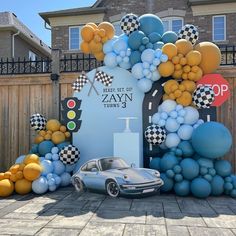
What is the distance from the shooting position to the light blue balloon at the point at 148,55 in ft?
24.5

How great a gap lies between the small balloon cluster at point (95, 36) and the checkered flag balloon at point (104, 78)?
0.56 meters

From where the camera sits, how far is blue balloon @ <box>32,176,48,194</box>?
7.01m

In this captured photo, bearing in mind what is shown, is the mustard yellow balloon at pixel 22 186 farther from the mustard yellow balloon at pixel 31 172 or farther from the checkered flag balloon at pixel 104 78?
the checkered flag balloon at pixel 104 78

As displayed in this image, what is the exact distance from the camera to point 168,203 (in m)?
6.17

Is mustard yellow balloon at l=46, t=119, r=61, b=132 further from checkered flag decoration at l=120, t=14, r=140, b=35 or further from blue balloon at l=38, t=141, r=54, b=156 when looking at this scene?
checkered flag decoration at l=120, t=14, r=140, b=35

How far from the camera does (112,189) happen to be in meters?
6.61

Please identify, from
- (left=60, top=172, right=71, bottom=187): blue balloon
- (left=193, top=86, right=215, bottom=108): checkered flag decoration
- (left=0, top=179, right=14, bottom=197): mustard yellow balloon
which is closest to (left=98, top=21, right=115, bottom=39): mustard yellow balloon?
A: (left=193, top=86, right=215, bottom=108): checkered flag decoration

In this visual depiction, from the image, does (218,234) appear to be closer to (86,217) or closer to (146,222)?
(146,222)

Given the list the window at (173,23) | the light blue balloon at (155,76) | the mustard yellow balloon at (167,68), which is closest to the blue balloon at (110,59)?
the light blue balloon at (155,76)

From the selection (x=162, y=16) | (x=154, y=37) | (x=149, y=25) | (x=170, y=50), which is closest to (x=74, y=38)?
(x=162, y=16)

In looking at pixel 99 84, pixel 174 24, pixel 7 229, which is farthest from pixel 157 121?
pixel 174 24

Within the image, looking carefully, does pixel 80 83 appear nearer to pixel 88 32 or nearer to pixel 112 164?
pixel 88 32

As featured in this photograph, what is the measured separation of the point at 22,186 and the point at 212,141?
433 cm

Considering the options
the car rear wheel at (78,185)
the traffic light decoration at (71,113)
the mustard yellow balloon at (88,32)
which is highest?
the mustard yellow balloon at (88,32)
